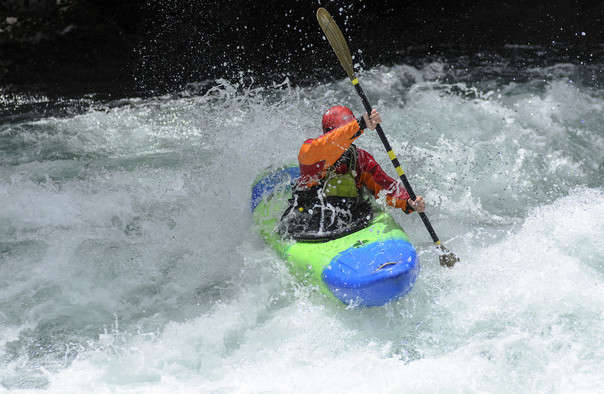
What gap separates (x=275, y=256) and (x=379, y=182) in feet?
3.25

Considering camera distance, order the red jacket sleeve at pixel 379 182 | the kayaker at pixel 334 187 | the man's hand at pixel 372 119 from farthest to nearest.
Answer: the red jacket sleeve at pixel 379 182
the kayaker at pixel 334 187
the man's hand at pixel 372 119

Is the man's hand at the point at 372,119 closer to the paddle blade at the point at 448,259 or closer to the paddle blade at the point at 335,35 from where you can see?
the paddle blade at the point at 335,35

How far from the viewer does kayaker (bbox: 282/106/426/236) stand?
400cm

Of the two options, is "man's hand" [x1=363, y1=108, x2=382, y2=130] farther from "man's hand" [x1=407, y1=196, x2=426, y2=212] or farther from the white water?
the white water

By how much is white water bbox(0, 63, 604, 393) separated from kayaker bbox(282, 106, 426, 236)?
47 cm

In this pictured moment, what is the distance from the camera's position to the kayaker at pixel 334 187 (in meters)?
4.00

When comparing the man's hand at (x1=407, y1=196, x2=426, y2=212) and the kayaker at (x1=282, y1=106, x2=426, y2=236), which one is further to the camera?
the man's hand at (x1=407, y1=196, x2=426, y2=212)

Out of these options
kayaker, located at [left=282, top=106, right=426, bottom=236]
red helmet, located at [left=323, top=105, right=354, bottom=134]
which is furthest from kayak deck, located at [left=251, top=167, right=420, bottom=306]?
red helmet, located at [left=323, top=105, right=354, bottom=134]

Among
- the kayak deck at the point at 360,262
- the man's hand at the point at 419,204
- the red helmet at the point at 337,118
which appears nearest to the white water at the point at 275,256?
the kayak deck at the point at 360,262

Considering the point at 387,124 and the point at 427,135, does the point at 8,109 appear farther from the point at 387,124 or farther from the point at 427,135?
the point at 427,135

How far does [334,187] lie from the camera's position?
4.15 metres

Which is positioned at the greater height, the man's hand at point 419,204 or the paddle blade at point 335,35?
the paddle blade at point 335,35

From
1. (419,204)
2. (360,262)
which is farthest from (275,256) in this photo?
(419,204)

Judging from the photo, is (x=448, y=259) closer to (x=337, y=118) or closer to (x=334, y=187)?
(x=334, y=187)
